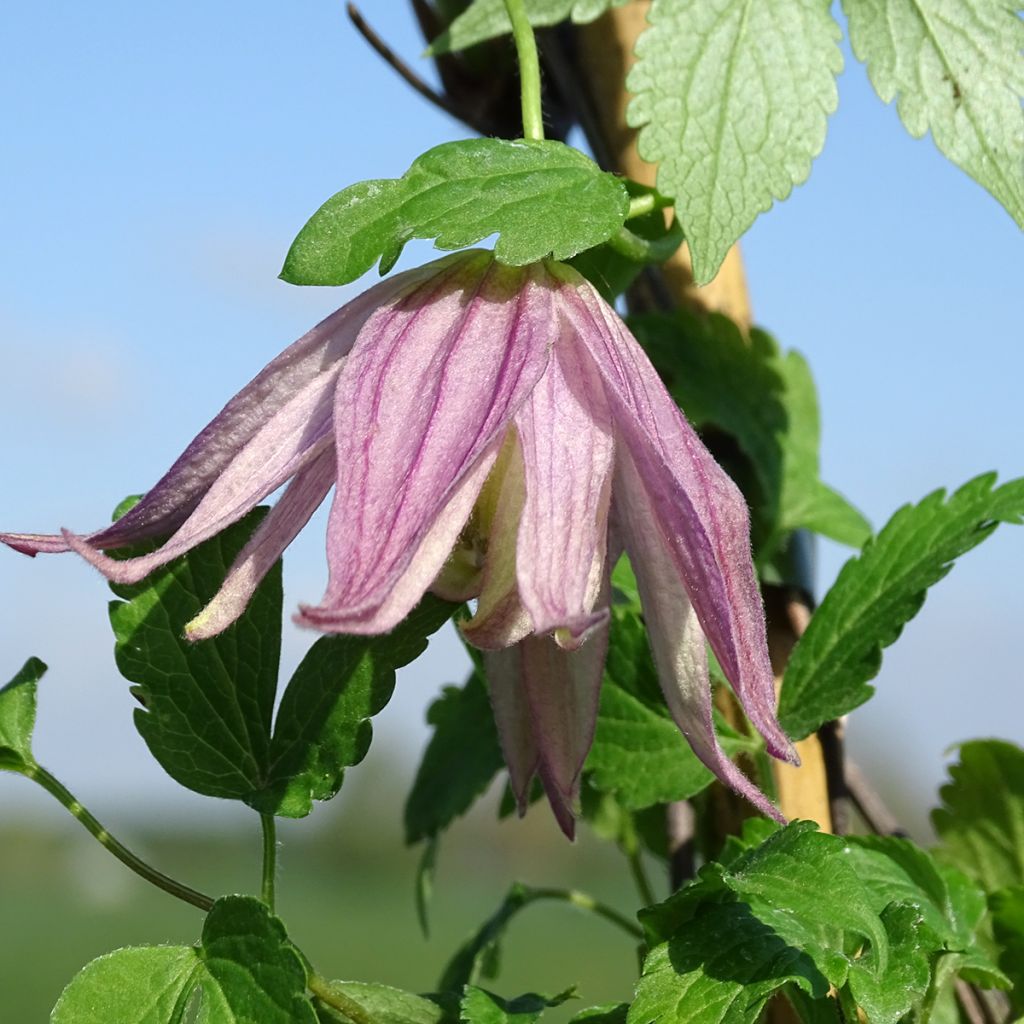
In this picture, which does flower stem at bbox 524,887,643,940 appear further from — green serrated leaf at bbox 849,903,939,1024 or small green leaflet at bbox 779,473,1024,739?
green serrated leaf at bbox 849,903,939,1024

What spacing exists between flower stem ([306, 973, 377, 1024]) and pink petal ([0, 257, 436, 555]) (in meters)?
0.19

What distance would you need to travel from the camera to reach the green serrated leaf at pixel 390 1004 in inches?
23.3

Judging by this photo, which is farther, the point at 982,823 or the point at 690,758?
the point at 982,823

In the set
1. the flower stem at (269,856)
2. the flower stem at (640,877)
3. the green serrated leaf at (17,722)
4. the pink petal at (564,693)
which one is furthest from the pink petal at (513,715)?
the flower stem at (640,877)

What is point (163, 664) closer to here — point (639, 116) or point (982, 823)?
point (639, 116)

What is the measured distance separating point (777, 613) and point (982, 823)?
0.19 m

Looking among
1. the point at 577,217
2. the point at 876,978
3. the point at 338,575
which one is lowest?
the point at 876,978

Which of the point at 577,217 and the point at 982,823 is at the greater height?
the point at 577,217

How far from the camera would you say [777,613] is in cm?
94

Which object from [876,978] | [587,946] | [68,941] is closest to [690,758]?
[876,978]

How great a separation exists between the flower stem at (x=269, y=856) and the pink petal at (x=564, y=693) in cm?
12

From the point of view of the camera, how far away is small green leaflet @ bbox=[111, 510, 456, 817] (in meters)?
0.57

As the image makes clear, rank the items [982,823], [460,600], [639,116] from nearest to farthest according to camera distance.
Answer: [460,600] → [639,116] → [982,823]

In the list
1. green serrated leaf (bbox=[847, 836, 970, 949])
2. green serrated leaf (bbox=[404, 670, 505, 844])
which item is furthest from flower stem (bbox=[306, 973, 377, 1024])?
green serrated leaf (bbox=[404, 670, 505, 844])
